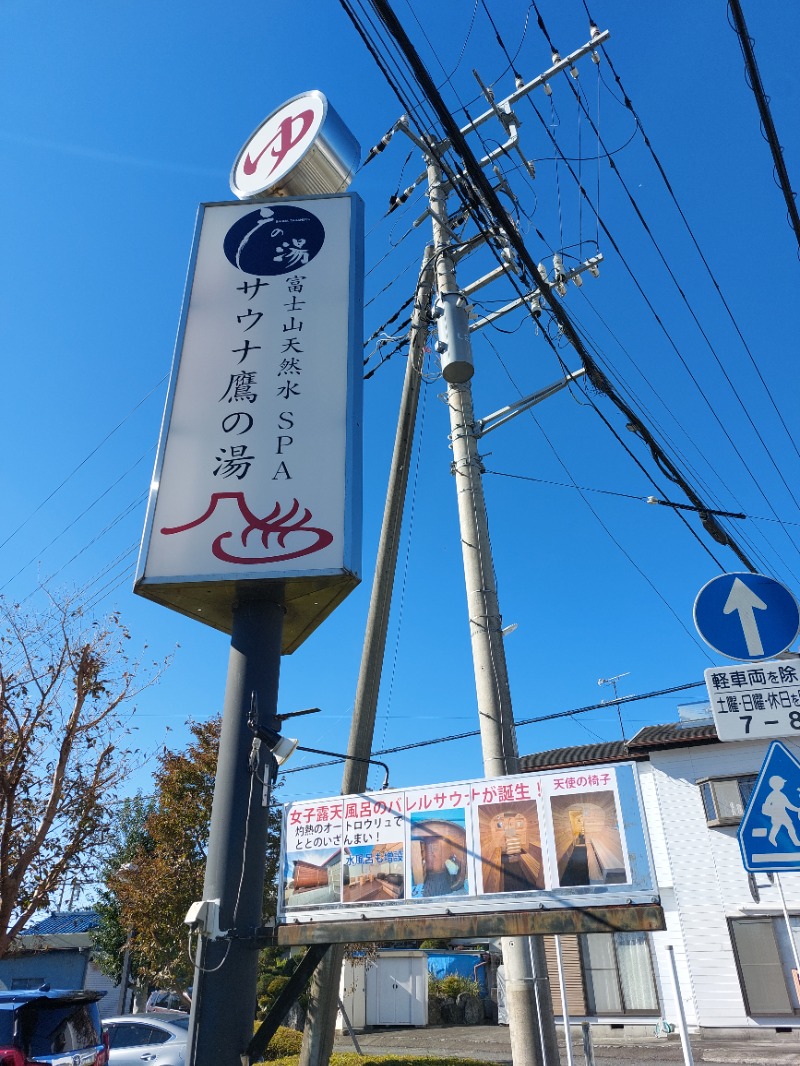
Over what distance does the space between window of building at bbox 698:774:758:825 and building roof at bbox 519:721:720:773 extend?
1007 millimetres

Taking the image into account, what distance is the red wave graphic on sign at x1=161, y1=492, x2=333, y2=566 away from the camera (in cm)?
609

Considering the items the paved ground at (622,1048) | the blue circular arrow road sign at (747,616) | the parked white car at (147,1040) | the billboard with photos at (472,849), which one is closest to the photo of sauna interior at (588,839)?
the billboard with photos at (472,849)

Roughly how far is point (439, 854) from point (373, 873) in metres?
0.49

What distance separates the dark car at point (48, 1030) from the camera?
273 inches

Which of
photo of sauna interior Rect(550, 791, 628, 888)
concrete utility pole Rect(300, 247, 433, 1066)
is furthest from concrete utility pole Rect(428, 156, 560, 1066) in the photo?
photo of sauna interior Rect(550, 791, 628, 888)

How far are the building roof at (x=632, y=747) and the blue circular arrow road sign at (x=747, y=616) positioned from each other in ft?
45.3

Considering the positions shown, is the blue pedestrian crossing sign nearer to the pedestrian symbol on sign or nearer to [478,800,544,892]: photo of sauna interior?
the pedestrian symbol on sign

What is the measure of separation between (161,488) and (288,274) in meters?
2.70

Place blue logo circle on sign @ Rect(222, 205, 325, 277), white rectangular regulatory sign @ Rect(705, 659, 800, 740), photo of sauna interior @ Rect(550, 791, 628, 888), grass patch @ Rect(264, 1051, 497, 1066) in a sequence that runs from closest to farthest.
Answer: white rectangular regulatory sign @ Rect(705, 659, 800, 740) → photo of sauna interior @ Rect(550, 791, 628, 888) → blue logo circle on sign @ Rect(222, 205, 325, 277) → grass patch @ Rect(264, 1051, 497, 1066)

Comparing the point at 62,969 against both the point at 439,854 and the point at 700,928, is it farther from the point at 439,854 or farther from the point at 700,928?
the point at 439,854

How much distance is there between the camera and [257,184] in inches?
352

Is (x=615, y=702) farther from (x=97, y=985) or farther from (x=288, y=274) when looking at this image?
(x=97, y=985)

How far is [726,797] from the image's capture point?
58.3ft

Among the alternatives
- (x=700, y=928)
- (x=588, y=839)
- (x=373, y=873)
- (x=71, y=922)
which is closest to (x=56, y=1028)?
(x=373, y=873)
